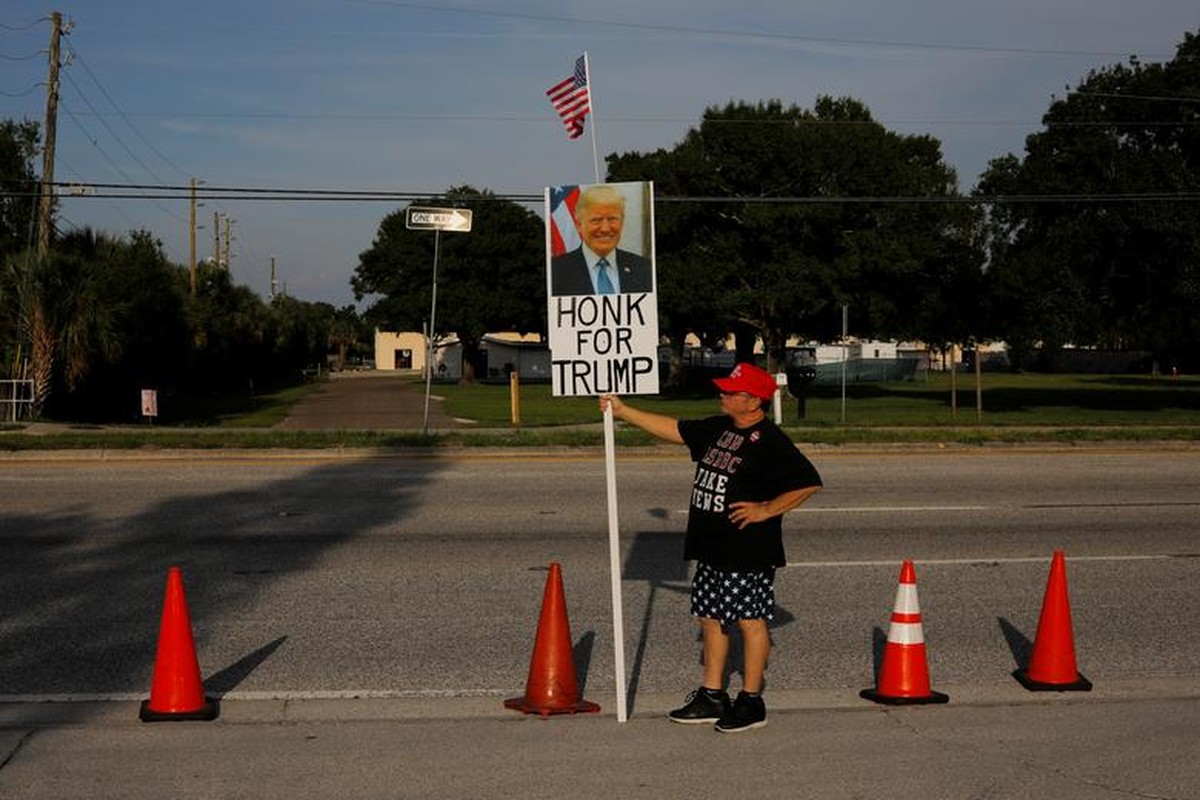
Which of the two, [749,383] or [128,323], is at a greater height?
[128,323]

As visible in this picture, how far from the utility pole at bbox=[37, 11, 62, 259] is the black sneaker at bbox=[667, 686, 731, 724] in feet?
84.0

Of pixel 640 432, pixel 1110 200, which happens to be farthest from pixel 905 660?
pixel 1110 200

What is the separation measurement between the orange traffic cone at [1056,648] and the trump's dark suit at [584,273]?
267cm

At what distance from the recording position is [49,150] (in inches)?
1256

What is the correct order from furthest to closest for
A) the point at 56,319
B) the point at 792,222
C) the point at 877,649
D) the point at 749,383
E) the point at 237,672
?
1. the point at 792,222
2. the point at 56,319
3. the point at 877,649
4. the point at 237,672
5. the point at 749,383

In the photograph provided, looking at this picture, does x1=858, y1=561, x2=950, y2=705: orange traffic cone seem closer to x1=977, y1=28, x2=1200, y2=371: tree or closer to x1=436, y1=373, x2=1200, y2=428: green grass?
x1=436, y1=373, x2=1200, y2=428: green grass

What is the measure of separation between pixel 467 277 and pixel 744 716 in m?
76.0

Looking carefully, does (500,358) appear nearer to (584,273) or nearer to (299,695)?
(299,695)

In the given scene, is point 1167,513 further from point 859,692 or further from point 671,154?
point 671,154

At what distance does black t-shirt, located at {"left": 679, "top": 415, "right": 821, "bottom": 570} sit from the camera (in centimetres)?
646

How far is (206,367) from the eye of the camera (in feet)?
173

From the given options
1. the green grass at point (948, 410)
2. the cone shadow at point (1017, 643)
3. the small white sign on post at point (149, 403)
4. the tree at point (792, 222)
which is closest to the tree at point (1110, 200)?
the green grass at point (948, 410)

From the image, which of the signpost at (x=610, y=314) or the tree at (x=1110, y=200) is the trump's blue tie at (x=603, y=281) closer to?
the signpost at (x=610, y=314)

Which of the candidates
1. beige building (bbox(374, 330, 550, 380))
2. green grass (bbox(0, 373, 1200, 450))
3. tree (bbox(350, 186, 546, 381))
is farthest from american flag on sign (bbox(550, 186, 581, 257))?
beige building (bbox(374, 330, 550, 380))
